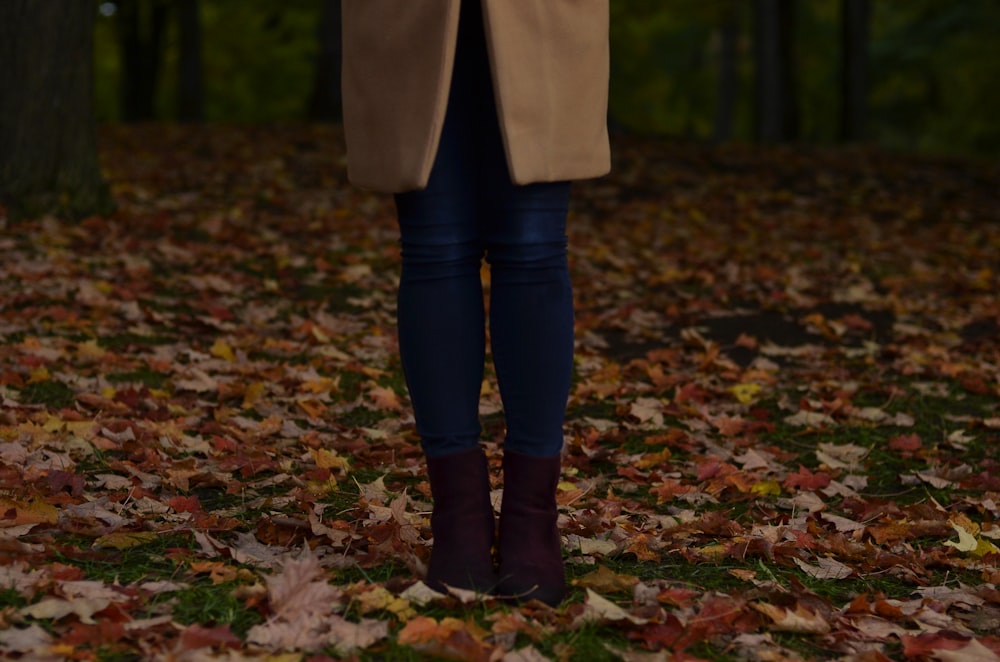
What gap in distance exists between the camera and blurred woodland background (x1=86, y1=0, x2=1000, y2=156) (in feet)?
50.4

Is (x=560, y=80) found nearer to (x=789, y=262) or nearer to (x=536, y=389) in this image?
(x=536, y=389)

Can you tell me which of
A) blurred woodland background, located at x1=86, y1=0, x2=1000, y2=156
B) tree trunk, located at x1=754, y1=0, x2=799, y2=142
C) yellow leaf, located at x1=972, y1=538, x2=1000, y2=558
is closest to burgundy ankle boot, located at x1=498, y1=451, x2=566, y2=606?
yellow leaf, located at x1=972, y1=538, x2=1000, y2=558

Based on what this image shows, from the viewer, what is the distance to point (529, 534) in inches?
90.6

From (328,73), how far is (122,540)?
11610 mm

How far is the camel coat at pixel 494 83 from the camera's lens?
83.5 inches

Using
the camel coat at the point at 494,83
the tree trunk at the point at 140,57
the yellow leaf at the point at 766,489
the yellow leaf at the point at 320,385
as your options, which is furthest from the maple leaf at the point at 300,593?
the tree trunk at the point at 140,57

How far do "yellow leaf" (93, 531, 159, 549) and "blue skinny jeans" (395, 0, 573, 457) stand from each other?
77 cm

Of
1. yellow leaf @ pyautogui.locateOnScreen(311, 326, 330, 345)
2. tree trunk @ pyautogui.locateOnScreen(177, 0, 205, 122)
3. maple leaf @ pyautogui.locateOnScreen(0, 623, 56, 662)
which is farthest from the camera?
tree trunk @ pyautogui.locateOnScreen(177, 0, 205, 122)

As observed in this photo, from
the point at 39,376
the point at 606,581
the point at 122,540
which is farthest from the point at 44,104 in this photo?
the point at 606,581

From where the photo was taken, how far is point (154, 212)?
7973 millimetres

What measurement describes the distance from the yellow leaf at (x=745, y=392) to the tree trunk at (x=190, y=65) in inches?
482

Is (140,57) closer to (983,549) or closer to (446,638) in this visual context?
(983,549)

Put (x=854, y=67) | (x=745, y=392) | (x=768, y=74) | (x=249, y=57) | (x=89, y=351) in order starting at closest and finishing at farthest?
(x=89, y=351)
(x=745, y=392)
(x=768, y=74)
(x=854, y=67)
(x=249, y=57)

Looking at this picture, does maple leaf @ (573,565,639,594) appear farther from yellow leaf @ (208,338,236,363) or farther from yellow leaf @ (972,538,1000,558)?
yellow leaf @ (208,338,236,363)
